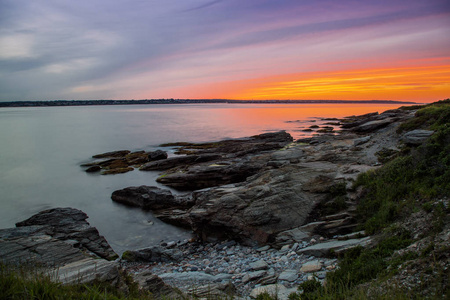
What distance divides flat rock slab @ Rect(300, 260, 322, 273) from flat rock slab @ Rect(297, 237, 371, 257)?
611 mm

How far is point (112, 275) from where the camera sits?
7309 mm

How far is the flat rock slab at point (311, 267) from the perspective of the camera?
29.3 feet

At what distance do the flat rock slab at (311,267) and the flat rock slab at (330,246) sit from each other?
61cm

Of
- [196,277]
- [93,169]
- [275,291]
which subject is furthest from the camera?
[93,169]

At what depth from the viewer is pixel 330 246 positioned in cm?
1000

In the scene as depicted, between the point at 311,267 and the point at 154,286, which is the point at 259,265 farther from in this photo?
the point at 154,286

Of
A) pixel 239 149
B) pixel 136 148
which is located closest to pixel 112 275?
pixel 239 149

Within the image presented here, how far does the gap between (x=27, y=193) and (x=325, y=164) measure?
2675 cm

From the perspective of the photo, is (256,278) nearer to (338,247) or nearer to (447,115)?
(338,247)

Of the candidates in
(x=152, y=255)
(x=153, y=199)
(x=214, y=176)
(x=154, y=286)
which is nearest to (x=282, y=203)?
(x=152, y=255)

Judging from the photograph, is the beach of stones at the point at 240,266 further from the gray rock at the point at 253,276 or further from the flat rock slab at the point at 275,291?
the flat rock slab at the point at 275,291

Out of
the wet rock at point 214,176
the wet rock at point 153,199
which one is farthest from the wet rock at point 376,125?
the wet rock at point 153,199

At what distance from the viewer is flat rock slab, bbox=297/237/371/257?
30.9ft

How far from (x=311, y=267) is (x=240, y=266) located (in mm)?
2995
